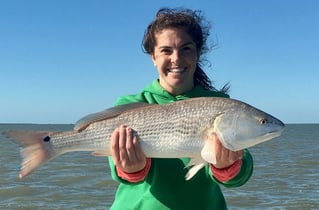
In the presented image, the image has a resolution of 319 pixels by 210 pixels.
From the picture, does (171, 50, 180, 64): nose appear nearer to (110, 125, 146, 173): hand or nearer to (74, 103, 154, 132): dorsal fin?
(74, 103, 154, 132): dorsal fin

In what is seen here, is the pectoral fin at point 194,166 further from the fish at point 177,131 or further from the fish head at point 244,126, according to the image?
the fish head at point 244,126

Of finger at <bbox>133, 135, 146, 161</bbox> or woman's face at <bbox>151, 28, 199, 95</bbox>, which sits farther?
woman's face at <bbox>151, 28, 199, 95</bbox>

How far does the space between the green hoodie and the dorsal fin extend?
0.37m

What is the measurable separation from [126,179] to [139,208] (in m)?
0.25

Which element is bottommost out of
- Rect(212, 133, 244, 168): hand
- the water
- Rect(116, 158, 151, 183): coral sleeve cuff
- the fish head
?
the water

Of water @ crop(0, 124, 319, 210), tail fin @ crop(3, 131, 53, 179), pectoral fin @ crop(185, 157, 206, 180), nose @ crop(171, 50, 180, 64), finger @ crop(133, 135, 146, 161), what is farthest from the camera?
water @ crop(0, 124, 319, 210)

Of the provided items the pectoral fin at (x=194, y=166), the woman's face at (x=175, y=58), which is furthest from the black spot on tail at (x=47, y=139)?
the pectoral fin at (x=194, y=166)

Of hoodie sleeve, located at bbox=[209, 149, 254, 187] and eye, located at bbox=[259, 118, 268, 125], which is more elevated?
eye, located at bbox=[259, 118, 268, 125]

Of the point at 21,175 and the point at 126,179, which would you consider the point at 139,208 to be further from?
the point at 21,175

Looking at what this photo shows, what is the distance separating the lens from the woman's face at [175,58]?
4.07 m

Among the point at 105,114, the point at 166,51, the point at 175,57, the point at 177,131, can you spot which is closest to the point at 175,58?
the point at 175,57

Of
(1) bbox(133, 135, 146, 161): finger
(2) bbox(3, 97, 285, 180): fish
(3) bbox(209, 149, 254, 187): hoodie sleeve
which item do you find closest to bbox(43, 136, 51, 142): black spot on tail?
(2) bbox(3, 97, 285, 180): fish

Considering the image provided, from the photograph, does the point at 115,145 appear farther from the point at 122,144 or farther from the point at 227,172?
the point at 227,172

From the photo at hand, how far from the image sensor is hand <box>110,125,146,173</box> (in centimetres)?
374
